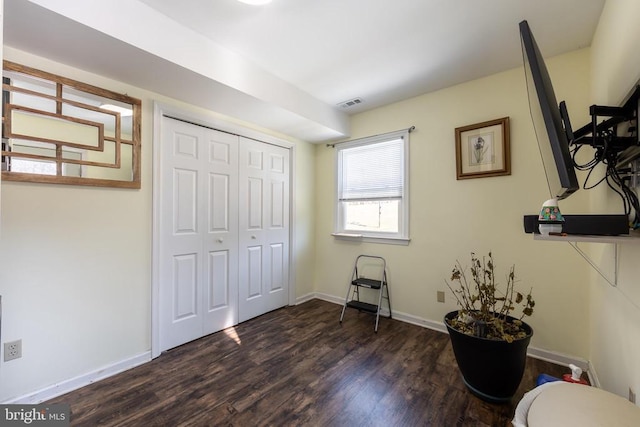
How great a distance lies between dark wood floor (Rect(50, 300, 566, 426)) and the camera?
1613 mm

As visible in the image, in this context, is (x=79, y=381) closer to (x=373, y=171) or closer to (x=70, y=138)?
(x=70, y=138)

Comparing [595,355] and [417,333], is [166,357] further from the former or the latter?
[595,355]

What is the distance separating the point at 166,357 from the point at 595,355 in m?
3.25

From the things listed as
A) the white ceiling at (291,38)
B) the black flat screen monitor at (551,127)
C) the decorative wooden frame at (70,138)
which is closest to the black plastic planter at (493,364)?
the black flat screen monitor at (551,127)

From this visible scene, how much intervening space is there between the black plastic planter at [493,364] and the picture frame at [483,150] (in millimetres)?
1362

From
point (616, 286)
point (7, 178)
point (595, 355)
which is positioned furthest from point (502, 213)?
point (7, 178)

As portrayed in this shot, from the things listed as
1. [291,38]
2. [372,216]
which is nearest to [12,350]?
[291,38]

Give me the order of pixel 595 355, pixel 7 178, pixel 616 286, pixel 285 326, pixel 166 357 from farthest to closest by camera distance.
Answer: pixel 285 326 → pixel 166 357 → pixel 595 355 → pixel 7 178 → pixel 616 286

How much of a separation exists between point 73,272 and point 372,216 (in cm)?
283

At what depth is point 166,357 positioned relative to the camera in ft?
7.47

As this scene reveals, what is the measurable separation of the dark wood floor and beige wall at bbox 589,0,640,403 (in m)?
0.53

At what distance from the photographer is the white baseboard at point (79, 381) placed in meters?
1.71

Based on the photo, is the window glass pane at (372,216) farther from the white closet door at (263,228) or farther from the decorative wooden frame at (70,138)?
the decorative wooden frame at (70,138)

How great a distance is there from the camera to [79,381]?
188 centimetres
